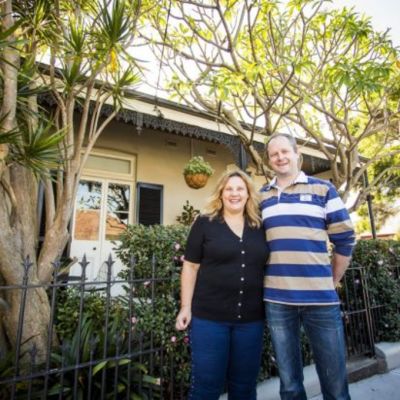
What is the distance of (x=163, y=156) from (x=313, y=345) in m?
5.85

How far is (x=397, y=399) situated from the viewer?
114 inches

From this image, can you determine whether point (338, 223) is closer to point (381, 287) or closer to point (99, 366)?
point (99, 366)

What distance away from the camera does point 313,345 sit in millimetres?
1949

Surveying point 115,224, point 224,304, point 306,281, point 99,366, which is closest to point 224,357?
point 224,304

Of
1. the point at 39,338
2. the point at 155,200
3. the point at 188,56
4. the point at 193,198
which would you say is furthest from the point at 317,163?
the point at 39,338

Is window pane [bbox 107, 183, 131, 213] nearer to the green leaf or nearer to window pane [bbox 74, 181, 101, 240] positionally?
window pane [bbox 74, 181, 101, 240]

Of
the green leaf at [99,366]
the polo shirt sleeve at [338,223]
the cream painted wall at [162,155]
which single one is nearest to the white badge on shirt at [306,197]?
the polo shirt sleeve at [338,223]

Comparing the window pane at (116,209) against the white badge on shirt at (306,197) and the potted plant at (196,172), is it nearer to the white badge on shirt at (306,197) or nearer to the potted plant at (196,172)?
the potted plant at (196,172)

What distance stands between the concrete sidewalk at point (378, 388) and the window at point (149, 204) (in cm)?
462

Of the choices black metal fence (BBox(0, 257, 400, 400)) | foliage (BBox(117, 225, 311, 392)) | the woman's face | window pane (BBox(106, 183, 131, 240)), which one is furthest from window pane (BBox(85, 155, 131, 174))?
the woman's face

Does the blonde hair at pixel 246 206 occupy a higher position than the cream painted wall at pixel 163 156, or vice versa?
the cream painted wall at pixel 163 156

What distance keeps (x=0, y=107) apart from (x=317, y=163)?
312 inches

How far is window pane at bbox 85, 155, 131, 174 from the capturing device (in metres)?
6.32

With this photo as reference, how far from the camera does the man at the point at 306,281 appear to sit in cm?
190
